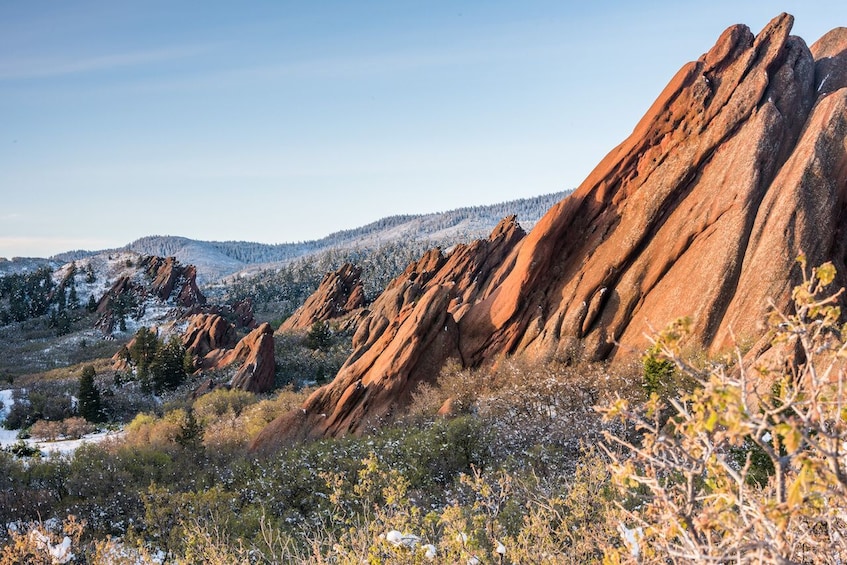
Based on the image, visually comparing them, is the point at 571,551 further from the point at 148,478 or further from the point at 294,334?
the point at 294,334

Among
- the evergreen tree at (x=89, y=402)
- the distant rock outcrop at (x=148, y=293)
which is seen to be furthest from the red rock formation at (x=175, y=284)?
the evergreen tree at (x=89, y=402)

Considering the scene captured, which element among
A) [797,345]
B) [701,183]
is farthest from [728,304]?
[701,183]

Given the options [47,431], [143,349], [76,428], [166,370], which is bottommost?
[76,428]

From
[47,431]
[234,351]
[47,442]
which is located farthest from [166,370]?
[47,442]

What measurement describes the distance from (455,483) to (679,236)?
1769 centimetres

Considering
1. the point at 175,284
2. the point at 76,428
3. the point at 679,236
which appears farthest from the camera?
the point at 175,284

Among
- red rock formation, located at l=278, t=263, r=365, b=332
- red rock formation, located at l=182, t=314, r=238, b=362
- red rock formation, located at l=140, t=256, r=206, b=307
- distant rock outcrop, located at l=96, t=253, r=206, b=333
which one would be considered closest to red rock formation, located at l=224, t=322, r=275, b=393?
red rock formation, located at l=182, t=314, r=238, b=362

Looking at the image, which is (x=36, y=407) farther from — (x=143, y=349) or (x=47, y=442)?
(x=143, y=349)

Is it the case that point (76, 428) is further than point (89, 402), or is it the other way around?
point (89, 402)

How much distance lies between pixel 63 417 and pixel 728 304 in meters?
51.5

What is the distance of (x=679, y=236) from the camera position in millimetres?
27766

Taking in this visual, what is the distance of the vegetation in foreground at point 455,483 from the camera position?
381 cm

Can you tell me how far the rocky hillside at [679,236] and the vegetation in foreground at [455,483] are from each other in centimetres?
243

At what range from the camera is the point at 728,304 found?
2522 centimetres
